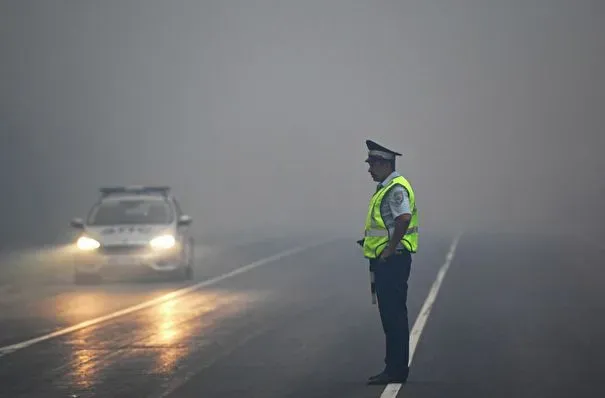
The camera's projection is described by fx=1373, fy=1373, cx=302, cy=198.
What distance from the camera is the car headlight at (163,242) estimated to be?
23859mm

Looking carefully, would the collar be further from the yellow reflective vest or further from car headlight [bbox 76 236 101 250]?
car headlight [bbox 76 236 101 250]

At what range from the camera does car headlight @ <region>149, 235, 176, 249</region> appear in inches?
939

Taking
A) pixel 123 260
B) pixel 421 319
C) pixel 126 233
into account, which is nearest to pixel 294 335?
pixel 421 319

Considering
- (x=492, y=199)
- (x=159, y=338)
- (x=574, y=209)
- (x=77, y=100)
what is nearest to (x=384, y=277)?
(x=159, y=338)

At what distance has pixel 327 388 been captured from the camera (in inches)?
443

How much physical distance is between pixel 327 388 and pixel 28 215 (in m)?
51.3

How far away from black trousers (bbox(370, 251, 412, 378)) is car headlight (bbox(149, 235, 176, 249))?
1277 centimetres

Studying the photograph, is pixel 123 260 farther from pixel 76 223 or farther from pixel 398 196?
pixel 398 196

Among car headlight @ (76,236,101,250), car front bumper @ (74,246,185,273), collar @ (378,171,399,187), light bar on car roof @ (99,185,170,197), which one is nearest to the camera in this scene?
collar @ (378,171,399,187)

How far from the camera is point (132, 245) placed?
23.7 meters

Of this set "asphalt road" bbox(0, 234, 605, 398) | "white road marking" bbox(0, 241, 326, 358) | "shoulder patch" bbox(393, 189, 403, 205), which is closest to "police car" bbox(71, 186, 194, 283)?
"asphalt road" bbox(0, 234, 605, 398)

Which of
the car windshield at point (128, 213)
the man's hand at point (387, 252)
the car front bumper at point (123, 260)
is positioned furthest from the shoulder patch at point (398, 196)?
the car windshield at point (128, 213)

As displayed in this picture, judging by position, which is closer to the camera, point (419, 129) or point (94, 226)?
point (94, 226)

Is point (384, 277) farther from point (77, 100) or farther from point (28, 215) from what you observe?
point (77, 100)
